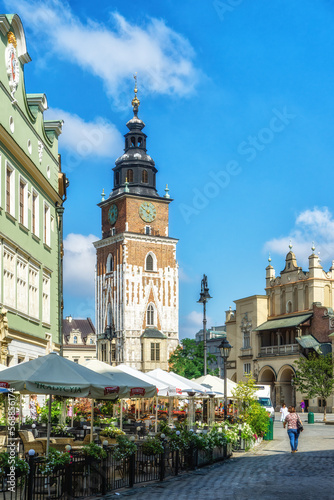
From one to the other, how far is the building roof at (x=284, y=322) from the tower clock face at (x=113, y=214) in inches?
1112

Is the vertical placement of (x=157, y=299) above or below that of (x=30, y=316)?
above

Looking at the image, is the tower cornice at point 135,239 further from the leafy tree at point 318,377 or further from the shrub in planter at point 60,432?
the shrub in planter at point 60,432

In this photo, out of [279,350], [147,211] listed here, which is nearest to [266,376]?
[279,350]

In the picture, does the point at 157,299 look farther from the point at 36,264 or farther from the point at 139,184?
the point at 36,264

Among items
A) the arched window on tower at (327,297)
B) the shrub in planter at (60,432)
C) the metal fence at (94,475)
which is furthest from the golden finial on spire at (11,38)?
the arched window on tower at (327,297)

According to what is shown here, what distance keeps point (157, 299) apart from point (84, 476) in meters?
82.2

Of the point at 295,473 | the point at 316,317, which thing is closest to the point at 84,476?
the point at 295,473

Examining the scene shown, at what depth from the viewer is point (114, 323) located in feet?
315

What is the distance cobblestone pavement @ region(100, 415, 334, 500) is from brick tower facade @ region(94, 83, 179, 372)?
70.0 metres

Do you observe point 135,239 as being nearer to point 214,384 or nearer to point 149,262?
point 149,262

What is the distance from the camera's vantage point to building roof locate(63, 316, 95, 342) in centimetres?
12950

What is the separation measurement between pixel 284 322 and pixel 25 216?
5140 cm

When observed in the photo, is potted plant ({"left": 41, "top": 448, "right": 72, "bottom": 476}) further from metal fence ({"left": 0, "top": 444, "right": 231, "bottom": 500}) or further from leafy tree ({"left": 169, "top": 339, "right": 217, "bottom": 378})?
leafy tree ({"left": 169, "top": 339, "right": 217, "bottom": 378})

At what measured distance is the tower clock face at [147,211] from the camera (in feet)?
325
